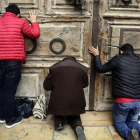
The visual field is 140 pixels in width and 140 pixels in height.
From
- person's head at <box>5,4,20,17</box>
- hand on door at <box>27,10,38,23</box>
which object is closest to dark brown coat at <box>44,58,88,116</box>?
hand on door at <box>27,10,38,23</box>

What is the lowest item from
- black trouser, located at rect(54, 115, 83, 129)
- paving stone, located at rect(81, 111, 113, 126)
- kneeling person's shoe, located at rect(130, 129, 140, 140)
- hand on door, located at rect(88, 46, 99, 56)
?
paving stone, located at rect(81, 111, 113, 126)

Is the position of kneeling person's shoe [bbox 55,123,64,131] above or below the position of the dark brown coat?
below

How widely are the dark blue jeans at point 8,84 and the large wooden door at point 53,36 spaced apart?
1.36 ft

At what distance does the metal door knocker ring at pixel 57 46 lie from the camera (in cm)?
335

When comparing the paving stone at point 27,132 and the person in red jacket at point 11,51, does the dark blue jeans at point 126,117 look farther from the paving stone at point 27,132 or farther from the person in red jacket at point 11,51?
the person in red jacket at point 11,51

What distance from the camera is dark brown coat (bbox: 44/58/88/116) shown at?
9.21 feet

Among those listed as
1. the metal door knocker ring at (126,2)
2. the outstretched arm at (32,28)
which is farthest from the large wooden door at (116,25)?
the outstretched arm at (32,28)

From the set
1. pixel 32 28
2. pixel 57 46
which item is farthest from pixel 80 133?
pixel 32 28

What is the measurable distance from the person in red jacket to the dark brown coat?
634mm

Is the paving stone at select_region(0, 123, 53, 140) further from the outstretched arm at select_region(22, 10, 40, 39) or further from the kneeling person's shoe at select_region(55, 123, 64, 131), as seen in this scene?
the outstretched arm at select_region(22, 10, 40, 39)

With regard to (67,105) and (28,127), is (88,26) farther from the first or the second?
(28,127)

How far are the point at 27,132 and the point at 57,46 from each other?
1550 mm

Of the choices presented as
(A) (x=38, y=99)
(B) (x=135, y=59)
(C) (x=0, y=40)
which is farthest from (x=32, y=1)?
(B) (x=135, y=59)

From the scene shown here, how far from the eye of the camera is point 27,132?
293cm
